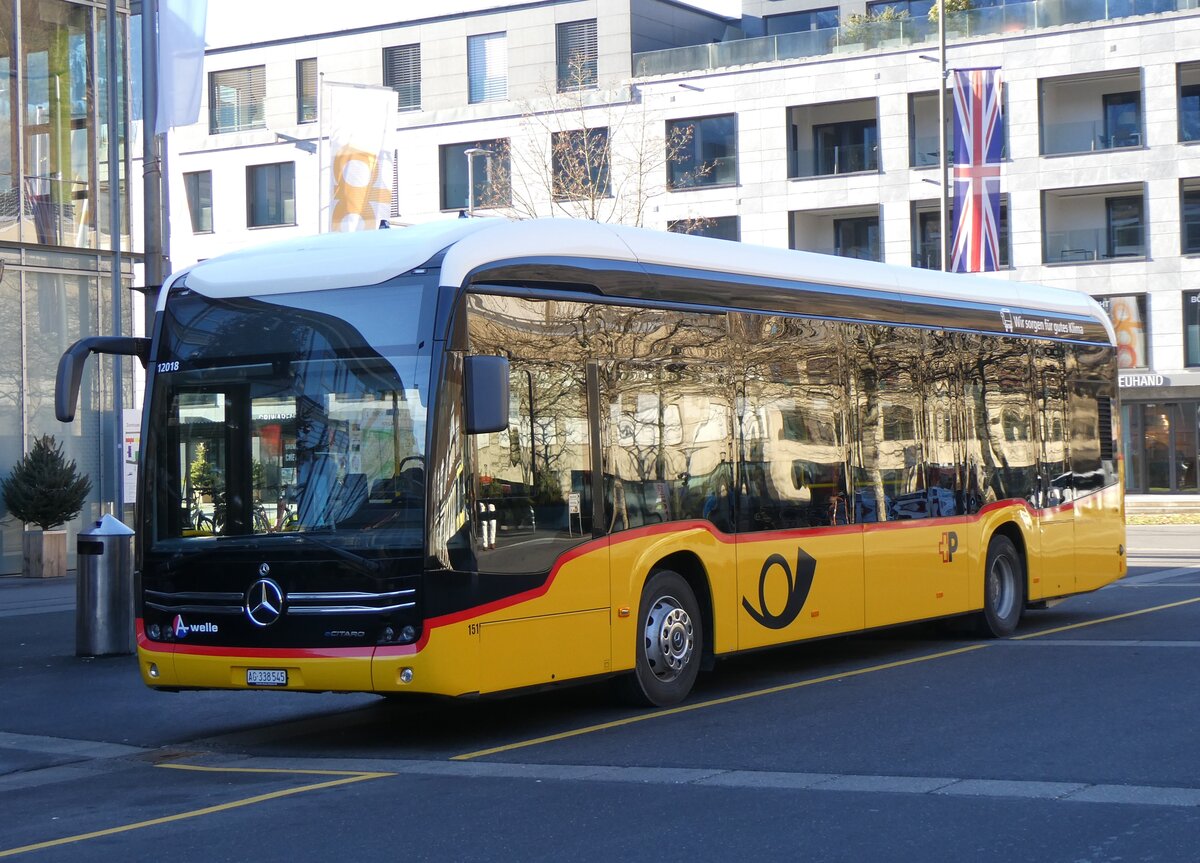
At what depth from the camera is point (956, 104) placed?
1211 inches

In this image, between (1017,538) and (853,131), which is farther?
(853,131)

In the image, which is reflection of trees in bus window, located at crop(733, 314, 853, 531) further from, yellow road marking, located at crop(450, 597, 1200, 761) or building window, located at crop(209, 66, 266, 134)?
building window, located at crop(209, 66, 266, 134)

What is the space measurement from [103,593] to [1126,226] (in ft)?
126

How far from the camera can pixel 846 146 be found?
4975 centimetres

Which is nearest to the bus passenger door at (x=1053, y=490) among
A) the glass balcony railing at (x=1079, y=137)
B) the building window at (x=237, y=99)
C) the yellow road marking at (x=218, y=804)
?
the yellow road marking at (x=218, y=804)

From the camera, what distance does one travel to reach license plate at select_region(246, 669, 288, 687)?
9648mm

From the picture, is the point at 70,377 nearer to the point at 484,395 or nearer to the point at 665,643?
the point at 484,395

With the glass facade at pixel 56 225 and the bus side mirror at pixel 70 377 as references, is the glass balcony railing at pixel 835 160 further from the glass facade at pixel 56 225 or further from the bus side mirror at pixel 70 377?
the bus side mirror at pixel 70 377

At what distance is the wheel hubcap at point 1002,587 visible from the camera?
15.1 m

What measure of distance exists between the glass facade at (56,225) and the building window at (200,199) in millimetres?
30214

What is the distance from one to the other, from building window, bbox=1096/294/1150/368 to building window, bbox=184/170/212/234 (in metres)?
30.8

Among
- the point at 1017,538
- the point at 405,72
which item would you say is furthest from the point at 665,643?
the point at 405,72

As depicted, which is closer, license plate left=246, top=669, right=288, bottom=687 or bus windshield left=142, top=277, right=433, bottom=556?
bus windshield left=142, top=277, right=433, bottom=556

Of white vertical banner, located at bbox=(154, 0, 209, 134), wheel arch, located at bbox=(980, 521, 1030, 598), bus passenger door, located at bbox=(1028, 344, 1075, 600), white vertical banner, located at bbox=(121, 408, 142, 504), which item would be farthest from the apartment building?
wheel arch, located at bbox=(980, 521, 1030, 598)
